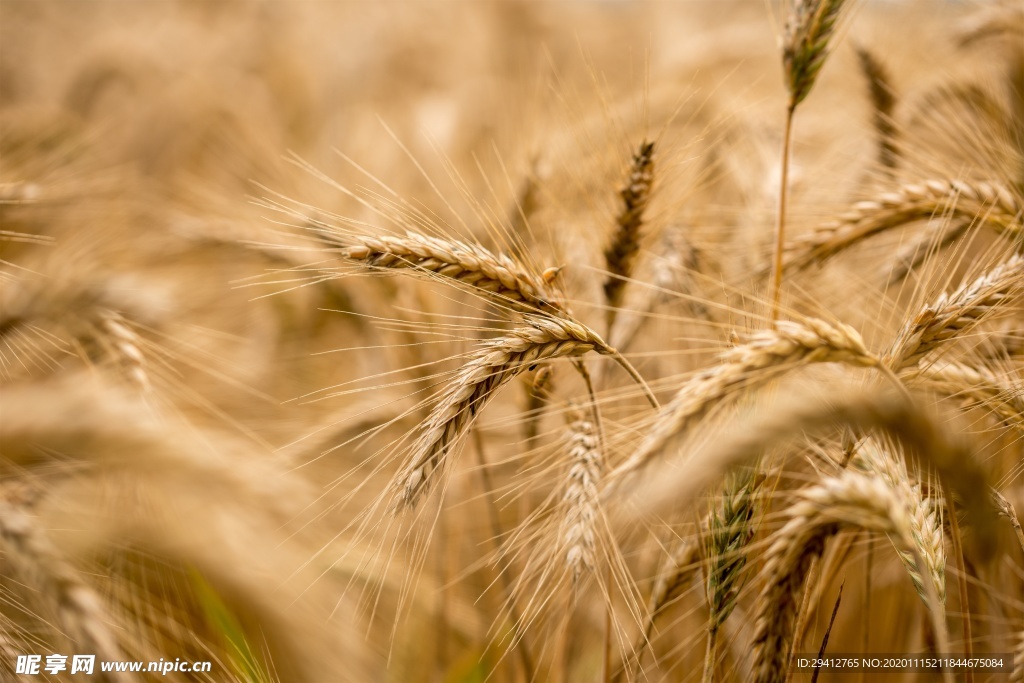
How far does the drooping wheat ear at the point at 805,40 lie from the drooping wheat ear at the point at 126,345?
40.4 inches

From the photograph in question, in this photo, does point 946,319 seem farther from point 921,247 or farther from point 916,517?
point 921,247

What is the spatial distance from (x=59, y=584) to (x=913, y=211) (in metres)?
1.24

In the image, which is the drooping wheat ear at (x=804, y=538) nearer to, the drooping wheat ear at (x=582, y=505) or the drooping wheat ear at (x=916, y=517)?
the drooping wheat ear at (x=916, y=517)

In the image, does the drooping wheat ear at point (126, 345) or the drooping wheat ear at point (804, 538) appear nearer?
the drooping wheat ear at point (804, 538)

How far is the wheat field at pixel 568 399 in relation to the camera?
630mm

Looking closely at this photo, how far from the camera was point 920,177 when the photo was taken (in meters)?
0.98

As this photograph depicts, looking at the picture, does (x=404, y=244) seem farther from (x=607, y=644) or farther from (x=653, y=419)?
(x=607, y=644)

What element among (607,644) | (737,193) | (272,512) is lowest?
(607,644)

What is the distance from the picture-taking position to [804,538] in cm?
55

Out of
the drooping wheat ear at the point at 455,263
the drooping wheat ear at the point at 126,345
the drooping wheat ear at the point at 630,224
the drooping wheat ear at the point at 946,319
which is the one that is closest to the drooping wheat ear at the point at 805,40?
the drooping wheat ear at the point at 630,224

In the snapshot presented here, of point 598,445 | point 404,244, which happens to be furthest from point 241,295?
point 598,445

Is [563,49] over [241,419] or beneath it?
over

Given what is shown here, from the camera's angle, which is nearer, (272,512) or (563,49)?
(272,512)

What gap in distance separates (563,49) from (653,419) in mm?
4689
